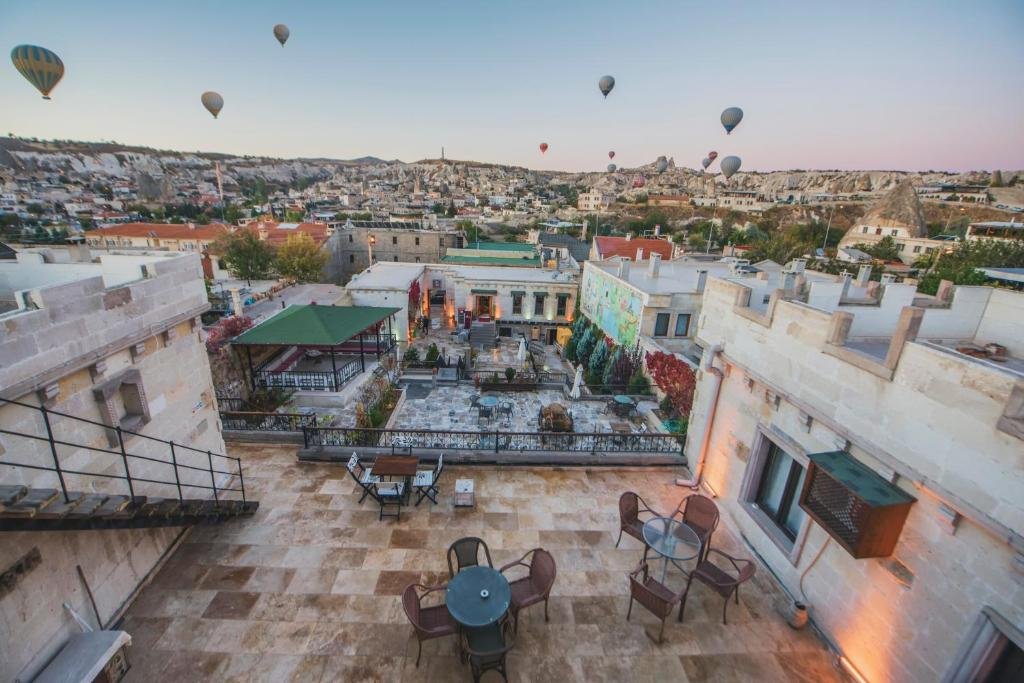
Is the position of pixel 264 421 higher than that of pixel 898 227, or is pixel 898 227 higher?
pixel 898 227

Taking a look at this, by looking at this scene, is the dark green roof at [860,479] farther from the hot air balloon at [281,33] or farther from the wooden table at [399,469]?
the hot air balloon at [281,33]

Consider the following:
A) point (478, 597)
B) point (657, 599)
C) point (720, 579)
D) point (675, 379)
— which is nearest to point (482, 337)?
point (675, 379)

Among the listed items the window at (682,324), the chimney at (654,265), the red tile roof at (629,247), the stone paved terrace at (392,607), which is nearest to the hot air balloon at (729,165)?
the red tile roof at (629,247)

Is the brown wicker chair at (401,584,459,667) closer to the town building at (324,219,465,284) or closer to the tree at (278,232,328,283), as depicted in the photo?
the tree at (278,232,328,283)

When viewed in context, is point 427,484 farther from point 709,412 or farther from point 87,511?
point 709,412

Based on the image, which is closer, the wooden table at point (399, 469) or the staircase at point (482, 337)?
the wooden table at point (399, 469)

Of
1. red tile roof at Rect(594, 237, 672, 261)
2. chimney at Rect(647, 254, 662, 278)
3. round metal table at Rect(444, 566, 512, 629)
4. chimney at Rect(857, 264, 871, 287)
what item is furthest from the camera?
red tile roof at Rect(594, 237, 672, 261)

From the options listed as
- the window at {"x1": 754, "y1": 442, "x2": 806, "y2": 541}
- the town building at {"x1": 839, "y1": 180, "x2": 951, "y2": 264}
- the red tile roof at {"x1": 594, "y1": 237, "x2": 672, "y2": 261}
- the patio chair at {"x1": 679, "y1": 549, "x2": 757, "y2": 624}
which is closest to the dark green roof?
the window at {"x1": 754, "y1": 442, "x2": 806, "y2": 541}
